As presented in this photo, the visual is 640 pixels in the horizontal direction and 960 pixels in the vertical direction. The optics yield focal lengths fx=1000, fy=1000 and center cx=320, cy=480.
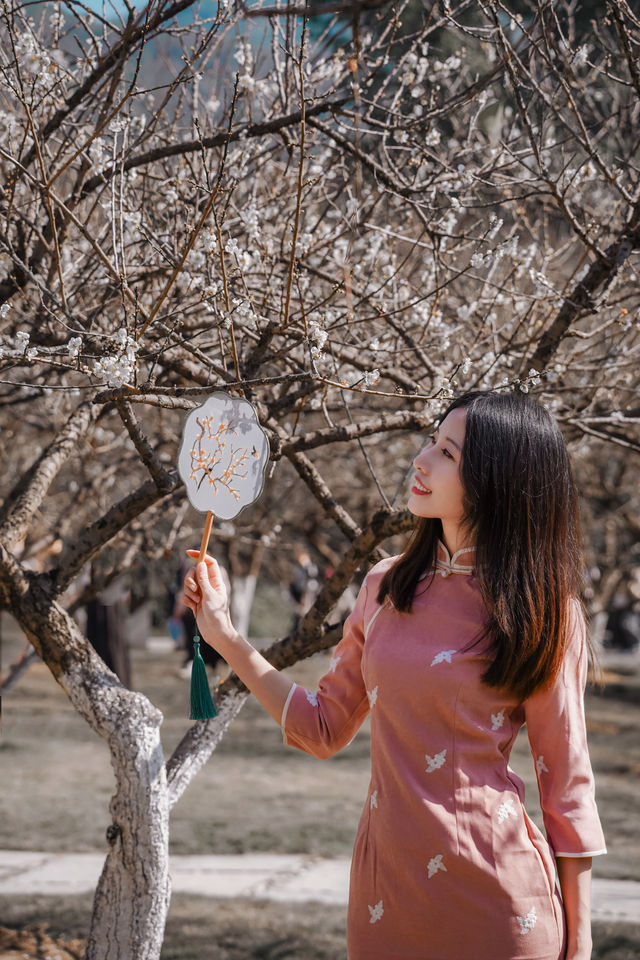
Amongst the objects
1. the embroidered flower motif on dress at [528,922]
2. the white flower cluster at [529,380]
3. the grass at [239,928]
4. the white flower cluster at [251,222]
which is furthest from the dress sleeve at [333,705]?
the grass at [239,928]

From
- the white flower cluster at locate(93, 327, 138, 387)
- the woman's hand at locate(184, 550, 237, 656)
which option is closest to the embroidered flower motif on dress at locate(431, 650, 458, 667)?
the woman's hand at locate(184, 550, 237, 656)

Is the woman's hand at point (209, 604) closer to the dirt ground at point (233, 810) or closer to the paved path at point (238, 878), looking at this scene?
the dirt ground at point (233, 810)

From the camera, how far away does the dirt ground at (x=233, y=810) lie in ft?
16.0

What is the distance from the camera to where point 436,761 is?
197 centimetres

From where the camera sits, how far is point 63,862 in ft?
20.4

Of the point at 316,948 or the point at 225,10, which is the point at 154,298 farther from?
the point at 316,948

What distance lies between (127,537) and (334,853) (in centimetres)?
262

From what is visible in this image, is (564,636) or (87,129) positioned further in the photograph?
(87,129)

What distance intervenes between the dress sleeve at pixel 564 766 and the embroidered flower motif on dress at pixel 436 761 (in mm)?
187

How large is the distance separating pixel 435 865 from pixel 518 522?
2.31 feet

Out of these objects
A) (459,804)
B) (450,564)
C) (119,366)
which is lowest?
(459,804)

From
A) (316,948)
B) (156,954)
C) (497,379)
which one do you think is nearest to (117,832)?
(156,954)

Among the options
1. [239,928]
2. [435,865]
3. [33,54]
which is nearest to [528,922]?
[435,865]

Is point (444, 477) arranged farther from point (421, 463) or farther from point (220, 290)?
point (220, 290)
